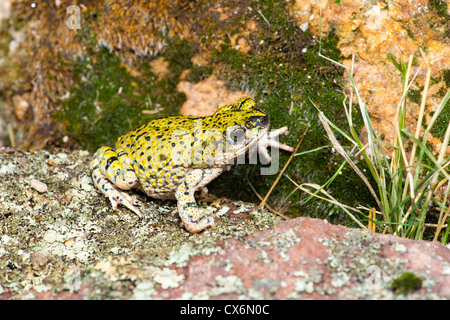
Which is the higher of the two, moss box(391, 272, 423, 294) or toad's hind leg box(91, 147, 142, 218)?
toad's hind leg box(91, 147, 142, 218)

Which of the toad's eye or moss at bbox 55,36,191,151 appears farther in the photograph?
moss at bbox 55,36,191,151

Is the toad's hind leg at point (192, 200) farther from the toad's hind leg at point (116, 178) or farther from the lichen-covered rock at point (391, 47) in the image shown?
the lichen-covered rock at point (391, 47)

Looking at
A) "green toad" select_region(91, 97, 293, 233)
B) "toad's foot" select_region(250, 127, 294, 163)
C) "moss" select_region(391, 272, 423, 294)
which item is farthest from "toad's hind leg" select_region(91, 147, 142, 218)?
"moss" select_region(391, 272, 423, 294)

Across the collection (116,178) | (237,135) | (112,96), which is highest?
(112,96)

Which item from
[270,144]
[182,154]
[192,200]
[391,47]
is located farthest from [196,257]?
[391,47]

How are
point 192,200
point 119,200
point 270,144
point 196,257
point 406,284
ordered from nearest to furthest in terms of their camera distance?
point 406,284
point 196,257
point 192,200
point 119,200
point 270,144

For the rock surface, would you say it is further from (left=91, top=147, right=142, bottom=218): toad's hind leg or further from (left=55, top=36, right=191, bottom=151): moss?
(left=55, top=36, right=191, bottom=151): moss

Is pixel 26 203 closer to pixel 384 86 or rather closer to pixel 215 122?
pixel 215 122

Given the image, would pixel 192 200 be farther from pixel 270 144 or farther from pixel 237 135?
pixel 270 144
